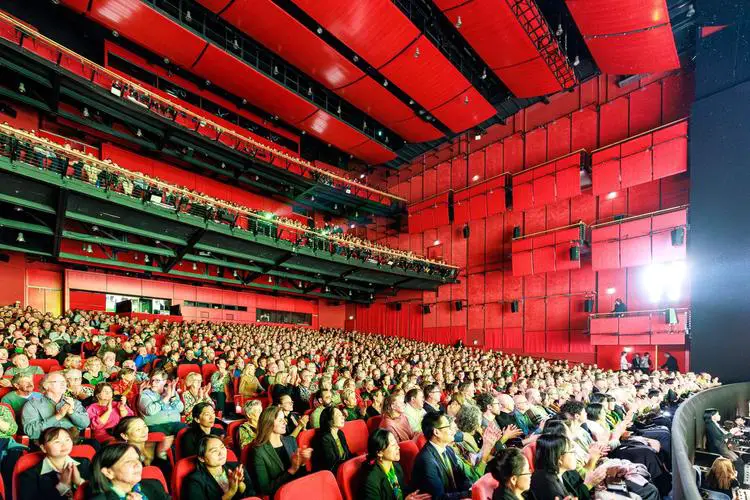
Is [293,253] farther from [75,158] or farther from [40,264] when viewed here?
[40,264]

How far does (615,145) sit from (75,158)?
12007 mm

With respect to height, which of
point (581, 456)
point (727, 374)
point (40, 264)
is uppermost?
point (40, 264)

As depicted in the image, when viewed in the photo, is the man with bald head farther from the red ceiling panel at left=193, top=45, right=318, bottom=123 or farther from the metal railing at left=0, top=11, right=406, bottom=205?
the red ceiling panel at left=193, top=45, right=318, bottom=123

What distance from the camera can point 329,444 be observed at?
113 inches

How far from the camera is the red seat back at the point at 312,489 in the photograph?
1904 millimetres

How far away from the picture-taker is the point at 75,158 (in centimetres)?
813

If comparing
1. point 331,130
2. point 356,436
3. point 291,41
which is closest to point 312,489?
point 356,436

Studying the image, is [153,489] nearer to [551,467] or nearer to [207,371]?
[551,467]

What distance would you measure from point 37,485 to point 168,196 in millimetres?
8407

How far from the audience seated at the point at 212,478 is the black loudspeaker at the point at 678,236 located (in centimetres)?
1095

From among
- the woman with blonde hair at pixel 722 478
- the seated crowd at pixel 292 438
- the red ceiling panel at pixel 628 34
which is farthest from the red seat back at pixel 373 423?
the red ceiling panel at pixel 628 34

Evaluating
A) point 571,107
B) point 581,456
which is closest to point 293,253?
point 571,107

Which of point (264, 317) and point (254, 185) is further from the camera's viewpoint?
point (264, 317)

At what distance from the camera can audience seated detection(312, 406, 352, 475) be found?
9.35 feet
